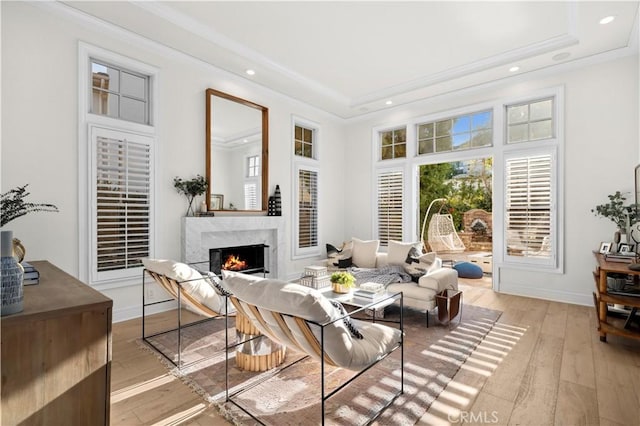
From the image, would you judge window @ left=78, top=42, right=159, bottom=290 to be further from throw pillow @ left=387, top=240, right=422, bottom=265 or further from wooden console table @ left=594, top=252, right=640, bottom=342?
wooden console table @ left=594, top=252, right=640, bottom=342

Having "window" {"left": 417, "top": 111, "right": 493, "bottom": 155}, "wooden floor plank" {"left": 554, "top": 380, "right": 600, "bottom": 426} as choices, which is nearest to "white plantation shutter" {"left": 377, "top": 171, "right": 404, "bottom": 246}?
"window" {"left": 417, "top": 111, "right": 493, "bottom": 155}

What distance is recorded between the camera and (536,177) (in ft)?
15.7

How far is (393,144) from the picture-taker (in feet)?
21.5

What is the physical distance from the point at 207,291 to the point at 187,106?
273 cm

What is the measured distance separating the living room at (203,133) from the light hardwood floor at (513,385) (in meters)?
0.35

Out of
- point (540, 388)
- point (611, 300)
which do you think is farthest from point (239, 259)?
point (611, 300)

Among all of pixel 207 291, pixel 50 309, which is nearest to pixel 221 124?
pixel 207 291

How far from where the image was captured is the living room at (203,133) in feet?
10.3

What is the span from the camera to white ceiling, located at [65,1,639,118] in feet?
11.2

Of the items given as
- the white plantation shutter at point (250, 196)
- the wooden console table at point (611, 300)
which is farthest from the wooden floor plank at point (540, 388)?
the white plantation shutter at point (250, 196)

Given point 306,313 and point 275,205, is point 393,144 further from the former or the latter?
point 306,313

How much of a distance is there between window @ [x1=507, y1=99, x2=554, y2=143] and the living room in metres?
0.15

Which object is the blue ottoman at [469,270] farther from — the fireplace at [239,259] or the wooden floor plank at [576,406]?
the wooden floor plank at [576,406]

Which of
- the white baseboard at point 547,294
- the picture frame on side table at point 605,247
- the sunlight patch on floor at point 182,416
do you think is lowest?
the sunlight patch on floor at point 182,416
